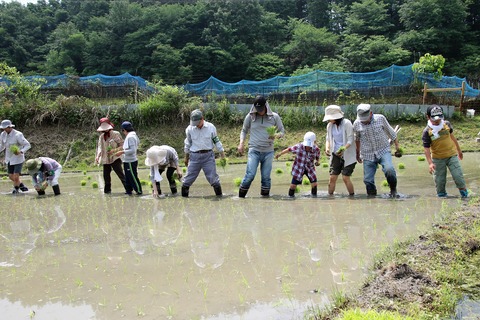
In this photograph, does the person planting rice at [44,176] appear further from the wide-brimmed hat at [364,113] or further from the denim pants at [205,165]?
the wide-brimmed hat at [364,113]

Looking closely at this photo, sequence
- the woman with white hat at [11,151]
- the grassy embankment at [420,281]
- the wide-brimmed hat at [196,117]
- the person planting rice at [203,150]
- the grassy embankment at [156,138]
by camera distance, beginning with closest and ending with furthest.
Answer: the grassy embankment at [420,281], the wide-brimmed hat at [196,117], the person planting rice at [203,150], the woman with white hat at [11,151], the grassy embankment at [156,138]

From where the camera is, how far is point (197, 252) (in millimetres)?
5141

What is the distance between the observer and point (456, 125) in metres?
20.2

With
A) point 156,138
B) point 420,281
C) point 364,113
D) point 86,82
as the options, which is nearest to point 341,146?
point 364,113

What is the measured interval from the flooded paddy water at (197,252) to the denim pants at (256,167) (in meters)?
0.34

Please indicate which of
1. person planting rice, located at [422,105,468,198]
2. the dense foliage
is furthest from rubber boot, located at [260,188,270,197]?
the dense foliage

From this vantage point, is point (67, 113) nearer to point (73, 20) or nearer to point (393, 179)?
point (393, 179)

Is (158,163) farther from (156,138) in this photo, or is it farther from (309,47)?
(309,47)

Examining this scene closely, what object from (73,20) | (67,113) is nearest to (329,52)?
(67,113)

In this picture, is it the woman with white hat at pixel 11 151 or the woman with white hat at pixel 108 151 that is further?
the woman with white hat at pixel 11 151

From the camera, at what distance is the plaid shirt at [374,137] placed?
319 inches

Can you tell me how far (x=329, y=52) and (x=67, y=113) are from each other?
3484 centimetres

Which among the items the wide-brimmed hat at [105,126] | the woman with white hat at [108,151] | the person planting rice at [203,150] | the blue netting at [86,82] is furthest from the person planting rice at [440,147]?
the blue netting at [86,82]

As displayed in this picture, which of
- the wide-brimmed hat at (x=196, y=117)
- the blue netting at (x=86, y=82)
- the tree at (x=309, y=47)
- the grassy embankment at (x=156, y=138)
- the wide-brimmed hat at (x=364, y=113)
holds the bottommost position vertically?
the grassy embankment at (x=156, y=138)
